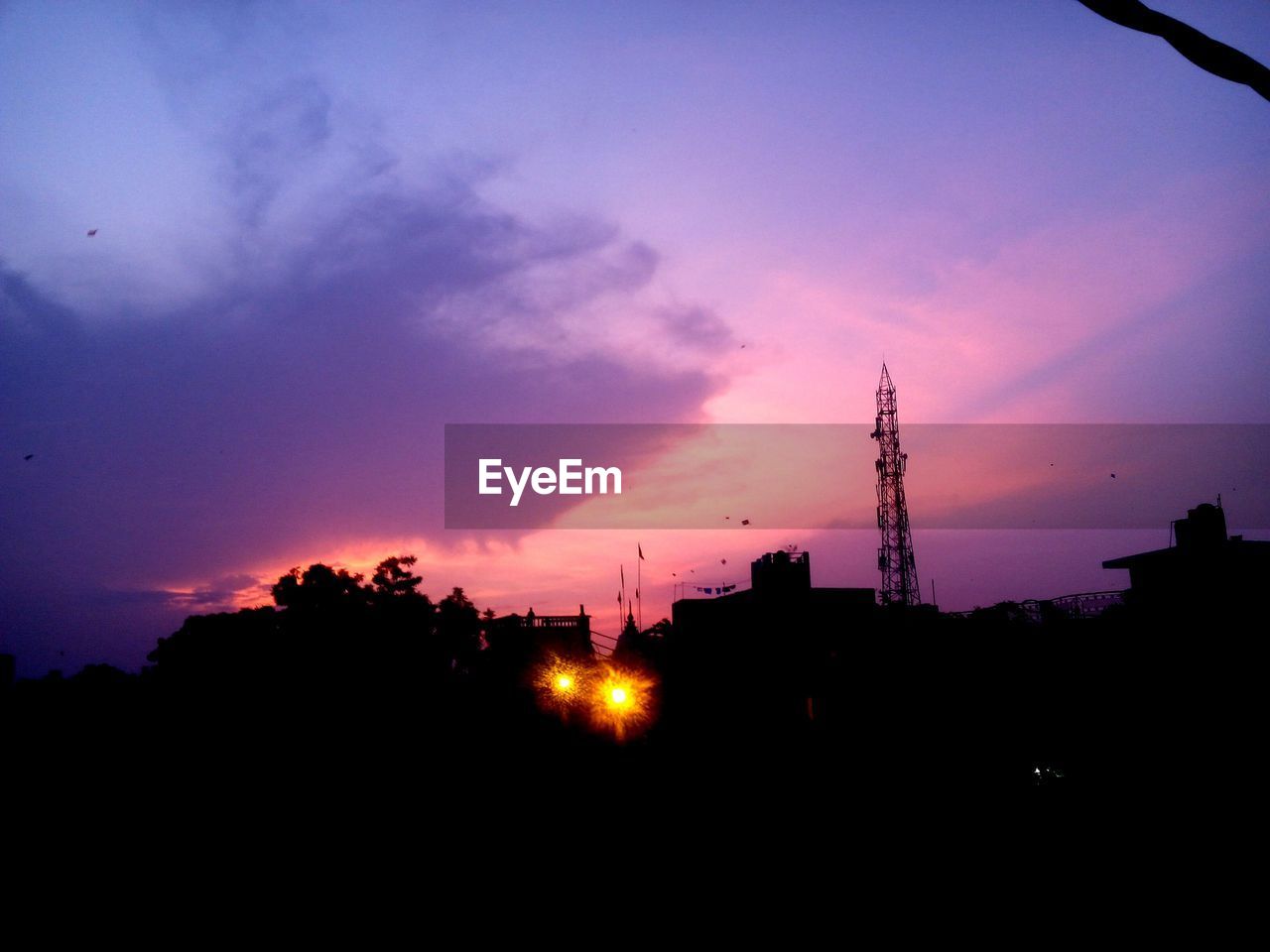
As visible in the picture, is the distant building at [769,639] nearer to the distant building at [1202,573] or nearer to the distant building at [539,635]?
Answer: the distant building at [539,635]

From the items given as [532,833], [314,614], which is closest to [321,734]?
[532,833]

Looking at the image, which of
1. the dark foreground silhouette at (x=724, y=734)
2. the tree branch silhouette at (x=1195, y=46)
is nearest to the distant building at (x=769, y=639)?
the dark foreground silhouette at (x=724, y=734)

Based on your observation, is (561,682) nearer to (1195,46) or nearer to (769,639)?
(769,639)

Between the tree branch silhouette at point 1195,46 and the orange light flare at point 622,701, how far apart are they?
88.0ft

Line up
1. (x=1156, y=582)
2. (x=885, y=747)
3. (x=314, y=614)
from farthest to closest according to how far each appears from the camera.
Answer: (x=314, y=614) < (x=1156, y=582) < (x=885, y=747)

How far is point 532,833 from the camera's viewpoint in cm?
1669

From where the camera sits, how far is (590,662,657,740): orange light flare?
3037cm

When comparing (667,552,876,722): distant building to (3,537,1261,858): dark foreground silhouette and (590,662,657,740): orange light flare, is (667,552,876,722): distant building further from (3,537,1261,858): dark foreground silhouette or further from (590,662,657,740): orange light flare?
(590,662,657,740): orange light flare

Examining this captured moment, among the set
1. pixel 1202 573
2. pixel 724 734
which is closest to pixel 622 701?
pixel 724 734

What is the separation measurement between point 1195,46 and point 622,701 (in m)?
29.7

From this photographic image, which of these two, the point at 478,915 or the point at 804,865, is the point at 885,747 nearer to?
the point at 804,865

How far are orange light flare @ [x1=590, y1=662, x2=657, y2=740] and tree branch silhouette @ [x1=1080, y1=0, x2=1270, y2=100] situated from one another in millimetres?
26813

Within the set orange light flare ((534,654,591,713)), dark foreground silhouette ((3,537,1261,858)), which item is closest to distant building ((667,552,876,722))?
dark foreground silhouette ((3,537,1261,858))

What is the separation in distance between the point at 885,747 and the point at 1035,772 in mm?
4584
